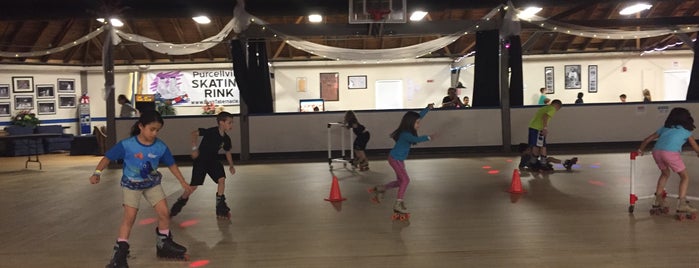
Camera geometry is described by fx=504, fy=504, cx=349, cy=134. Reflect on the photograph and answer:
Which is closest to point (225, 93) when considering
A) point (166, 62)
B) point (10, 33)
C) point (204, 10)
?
point (166, 62)

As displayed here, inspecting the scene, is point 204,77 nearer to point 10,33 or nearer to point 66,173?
point 10,33

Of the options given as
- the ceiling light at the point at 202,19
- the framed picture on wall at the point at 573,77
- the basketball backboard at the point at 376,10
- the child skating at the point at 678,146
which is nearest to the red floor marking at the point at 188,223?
the child skating at the point at 678,146

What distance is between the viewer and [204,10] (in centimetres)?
1171

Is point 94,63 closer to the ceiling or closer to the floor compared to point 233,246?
closer to the ceiling

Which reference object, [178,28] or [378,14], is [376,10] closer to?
[378,14]

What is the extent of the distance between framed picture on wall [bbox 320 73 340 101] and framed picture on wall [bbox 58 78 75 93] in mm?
9785

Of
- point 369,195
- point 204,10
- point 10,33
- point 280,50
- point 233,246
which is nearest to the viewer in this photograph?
point 233,246

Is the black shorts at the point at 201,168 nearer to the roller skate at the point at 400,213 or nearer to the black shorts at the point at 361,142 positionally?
the roller skate at the point at 400,213

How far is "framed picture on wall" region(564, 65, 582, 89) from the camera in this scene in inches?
806

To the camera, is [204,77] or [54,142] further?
[204,77]

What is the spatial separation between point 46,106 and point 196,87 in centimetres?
558

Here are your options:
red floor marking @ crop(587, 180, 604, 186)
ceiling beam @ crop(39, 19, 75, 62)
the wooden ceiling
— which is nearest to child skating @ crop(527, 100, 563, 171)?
red floor marking @ crop(587, 180, 604, 186)

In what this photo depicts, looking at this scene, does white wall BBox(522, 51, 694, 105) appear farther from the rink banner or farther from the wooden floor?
the wooden floor

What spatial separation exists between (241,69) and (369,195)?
21.0 feet
